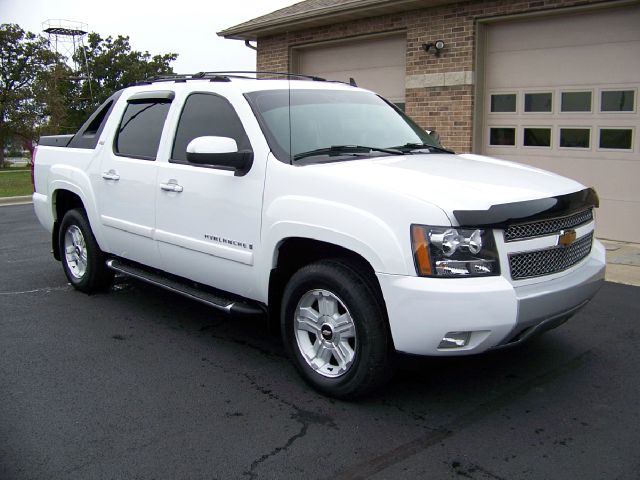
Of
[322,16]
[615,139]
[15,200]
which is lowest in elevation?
[15,200]

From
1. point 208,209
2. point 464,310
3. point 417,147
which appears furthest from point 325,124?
point 464,310

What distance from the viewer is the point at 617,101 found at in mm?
8742

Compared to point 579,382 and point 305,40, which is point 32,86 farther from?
point 579,382

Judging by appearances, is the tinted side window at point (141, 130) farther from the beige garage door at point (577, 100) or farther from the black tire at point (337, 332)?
the beige garage door at point (577, 100)

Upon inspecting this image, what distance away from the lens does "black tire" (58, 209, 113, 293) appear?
6129mm

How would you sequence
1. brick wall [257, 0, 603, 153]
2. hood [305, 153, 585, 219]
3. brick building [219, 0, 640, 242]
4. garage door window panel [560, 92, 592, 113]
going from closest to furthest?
hood [305, 153, 585, 219]
brick building [219, 0, 640, 242]
garage door window panel [560, 92, 592, 113]
brick wall [257, 0, 603, 153]

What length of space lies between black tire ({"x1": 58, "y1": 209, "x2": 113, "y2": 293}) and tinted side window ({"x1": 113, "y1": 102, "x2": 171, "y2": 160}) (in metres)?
0.96

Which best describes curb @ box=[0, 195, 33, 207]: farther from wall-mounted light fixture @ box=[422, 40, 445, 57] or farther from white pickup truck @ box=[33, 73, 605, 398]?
white pickup truck @ box=[33, 73, 605, 398]

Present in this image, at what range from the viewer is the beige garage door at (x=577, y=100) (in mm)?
8633

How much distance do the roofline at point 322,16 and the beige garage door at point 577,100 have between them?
141cm

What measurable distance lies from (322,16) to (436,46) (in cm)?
239

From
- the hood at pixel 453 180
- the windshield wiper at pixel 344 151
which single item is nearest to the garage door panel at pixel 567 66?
the hood at pixel 453 180

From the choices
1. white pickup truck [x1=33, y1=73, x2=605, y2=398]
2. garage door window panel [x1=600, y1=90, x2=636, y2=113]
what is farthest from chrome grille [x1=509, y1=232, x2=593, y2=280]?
garage door window panel [x1=600, y1=90, x2=636, y2=113]

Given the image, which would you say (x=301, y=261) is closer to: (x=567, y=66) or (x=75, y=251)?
(x=75, y=251)
